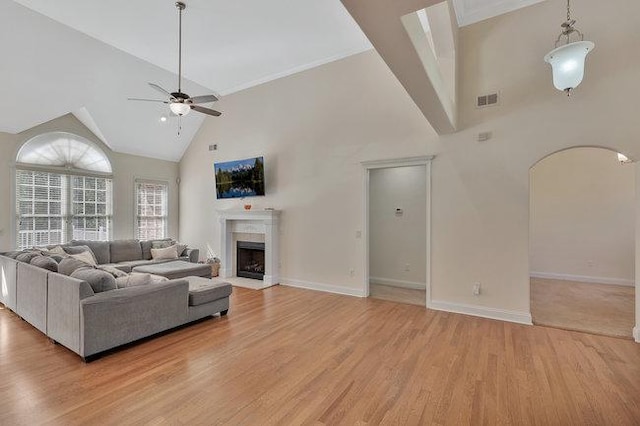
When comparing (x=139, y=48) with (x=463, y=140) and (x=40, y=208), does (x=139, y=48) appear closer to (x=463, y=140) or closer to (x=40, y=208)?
(x=40, y=208)

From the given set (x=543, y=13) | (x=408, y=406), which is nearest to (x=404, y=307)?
(x=408, y=406)

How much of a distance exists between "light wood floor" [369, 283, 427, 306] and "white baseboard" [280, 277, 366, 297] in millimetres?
299

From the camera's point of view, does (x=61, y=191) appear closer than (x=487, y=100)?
No

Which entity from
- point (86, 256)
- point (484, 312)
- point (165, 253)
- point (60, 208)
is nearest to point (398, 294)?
point (484, 312)

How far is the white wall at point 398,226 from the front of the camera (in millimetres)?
5781

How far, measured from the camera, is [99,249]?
6020 millimetres

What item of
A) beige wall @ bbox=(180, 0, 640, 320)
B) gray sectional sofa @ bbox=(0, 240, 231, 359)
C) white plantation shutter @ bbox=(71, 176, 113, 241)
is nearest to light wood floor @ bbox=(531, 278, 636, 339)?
beige wall @ bbox=(180, 0, 640, 320)

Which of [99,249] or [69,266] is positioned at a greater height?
[69,266]

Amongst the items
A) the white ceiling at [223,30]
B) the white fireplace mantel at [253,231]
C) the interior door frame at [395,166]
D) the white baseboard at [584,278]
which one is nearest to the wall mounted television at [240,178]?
the white fireplace mantel at [253,231]

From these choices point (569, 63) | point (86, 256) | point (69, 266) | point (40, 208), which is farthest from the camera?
point (40, 208)

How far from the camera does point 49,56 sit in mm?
4676

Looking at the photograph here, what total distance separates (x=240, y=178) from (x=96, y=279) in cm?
390

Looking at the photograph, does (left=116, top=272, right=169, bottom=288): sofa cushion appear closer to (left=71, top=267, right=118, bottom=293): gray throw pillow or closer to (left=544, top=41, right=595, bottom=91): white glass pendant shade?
(left=71, top=267, right=118, bottom=293): gray throw pillow

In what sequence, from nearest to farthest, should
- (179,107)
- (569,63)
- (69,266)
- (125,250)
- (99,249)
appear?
(569,63) < (69,266) < (179,107) < (99,249) < (125,250)
